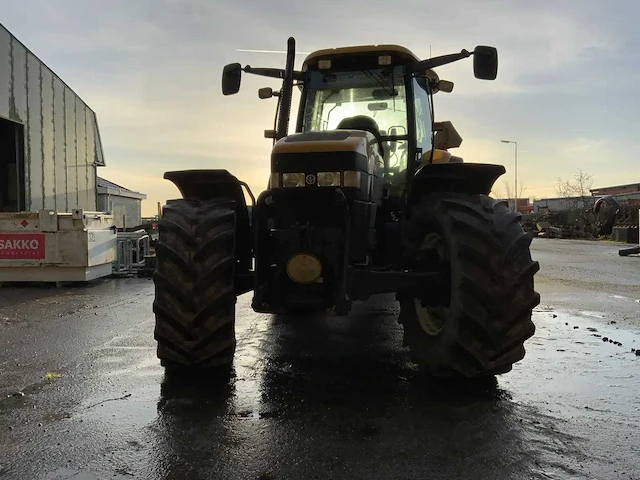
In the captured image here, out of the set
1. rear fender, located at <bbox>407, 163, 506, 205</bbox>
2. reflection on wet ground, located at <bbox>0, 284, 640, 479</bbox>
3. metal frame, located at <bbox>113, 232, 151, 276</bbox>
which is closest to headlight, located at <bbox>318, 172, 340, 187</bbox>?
rear fender, located at <bbox>407, 163, 506, 205</bbox>

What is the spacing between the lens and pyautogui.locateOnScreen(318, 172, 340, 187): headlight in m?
4.01

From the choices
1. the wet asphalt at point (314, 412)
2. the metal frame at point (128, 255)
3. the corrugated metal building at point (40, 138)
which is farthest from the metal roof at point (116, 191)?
the wet asphalt at point (314, 412)

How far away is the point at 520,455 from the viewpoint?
2.76 meters

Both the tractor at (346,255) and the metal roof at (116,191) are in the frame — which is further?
the metal roof at (116,191)

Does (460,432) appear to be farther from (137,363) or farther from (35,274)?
(35,274)

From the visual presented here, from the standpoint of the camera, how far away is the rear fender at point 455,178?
398 cm

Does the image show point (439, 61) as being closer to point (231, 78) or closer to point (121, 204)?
point (231, 78)

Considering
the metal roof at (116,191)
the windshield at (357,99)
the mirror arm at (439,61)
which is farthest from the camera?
the metal roof at (116,191)

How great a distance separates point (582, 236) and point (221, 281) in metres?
33.1

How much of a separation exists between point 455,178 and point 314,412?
6.62ft

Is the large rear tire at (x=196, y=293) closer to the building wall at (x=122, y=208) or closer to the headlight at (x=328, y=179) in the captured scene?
the headlight at (x=328, y=179)

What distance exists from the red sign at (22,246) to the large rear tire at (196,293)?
756cm

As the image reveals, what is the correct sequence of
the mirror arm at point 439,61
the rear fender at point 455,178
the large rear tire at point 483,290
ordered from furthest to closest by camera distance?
the mirror arm at point 439,61
the rear fender at point 455,178
the large rear tire at point 483,290

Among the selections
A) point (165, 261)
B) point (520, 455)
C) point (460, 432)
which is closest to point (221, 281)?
point (165, 261)
